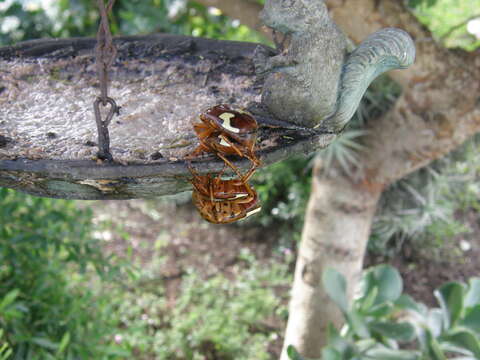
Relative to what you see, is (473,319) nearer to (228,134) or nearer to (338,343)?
(338,343)

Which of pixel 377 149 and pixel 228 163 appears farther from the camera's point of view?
pixel 377 149

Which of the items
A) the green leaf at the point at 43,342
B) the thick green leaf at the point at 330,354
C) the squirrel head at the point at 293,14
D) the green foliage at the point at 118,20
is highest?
the squirrel head at the point at 293,14

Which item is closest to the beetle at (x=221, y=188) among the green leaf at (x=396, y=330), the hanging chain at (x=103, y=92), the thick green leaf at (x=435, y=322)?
the hanging chain at (x=103, y=92)

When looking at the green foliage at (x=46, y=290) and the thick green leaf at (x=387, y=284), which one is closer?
the green foliage at (x=46, y=290)

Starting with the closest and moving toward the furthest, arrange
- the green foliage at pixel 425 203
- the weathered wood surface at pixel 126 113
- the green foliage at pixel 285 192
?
the weathered wood surface at pixel 126 113
the green foliage at pixel 425 203
the green foliage at pixel 285 192

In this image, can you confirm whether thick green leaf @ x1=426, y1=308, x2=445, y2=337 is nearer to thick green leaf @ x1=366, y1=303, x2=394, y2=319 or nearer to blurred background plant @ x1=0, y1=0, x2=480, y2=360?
thick green leaf @ x1=366, y1=303, x2=394, y2=319

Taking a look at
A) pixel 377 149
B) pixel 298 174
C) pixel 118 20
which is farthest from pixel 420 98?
pixel 118 20

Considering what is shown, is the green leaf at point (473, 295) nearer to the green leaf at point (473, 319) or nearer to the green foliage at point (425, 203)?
the green leaf at point (473, 319)
